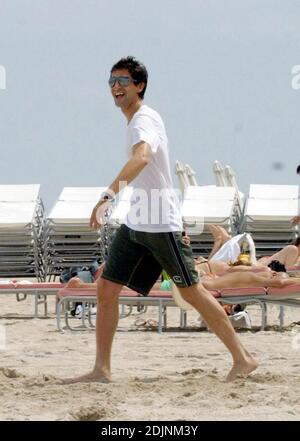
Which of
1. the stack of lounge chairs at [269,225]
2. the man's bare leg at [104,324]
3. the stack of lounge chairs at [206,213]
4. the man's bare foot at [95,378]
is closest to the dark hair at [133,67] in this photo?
the man's bare leg at [104,324]

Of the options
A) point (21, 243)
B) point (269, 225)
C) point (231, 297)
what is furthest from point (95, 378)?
point (269, 225)

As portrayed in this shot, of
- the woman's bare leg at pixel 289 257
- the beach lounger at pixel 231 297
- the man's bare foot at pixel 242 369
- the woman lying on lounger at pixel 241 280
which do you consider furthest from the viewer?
the woman's bare leg at pixel 289 257

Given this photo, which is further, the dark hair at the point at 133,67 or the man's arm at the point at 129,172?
the dark hair at the point at 133,67

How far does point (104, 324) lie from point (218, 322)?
61 centimetres

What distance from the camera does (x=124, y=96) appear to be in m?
6.48

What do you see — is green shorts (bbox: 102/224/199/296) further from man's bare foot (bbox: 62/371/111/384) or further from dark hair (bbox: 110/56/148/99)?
dark hair (bbox: 110/56/148/99)

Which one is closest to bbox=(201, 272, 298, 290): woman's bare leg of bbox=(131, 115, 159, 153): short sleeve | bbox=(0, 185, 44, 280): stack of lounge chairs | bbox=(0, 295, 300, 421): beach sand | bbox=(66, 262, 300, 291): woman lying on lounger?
bbox=(66, 262, 300, 291): woman lying on lounger

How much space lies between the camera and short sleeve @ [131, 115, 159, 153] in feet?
20.3

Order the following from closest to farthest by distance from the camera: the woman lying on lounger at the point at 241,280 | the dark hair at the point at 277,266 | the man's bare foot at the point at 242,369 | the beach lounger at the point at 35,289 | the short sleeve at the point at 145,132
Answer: the short sleeve at the point at 145,132 → the man's bare foot at the point at 242,369 → the woman lying on lounger at the point at 241,280 → the dark hair at the point at 277,266 → the beach lounger at the point at 35,289

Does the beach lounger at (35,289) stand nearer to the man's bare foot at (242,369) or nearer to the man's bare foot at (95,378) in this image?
the man's bare foot at (95,378)

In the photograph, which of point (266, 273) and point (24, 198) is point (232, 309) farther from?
point (24, 198)

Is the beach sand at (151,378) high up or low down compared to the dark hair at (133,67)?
down

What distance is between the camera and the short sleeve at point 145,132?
20.3 feet

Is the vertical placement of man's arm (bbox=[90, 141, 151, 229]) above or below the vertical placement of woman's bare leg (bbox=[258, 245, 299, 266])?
above
